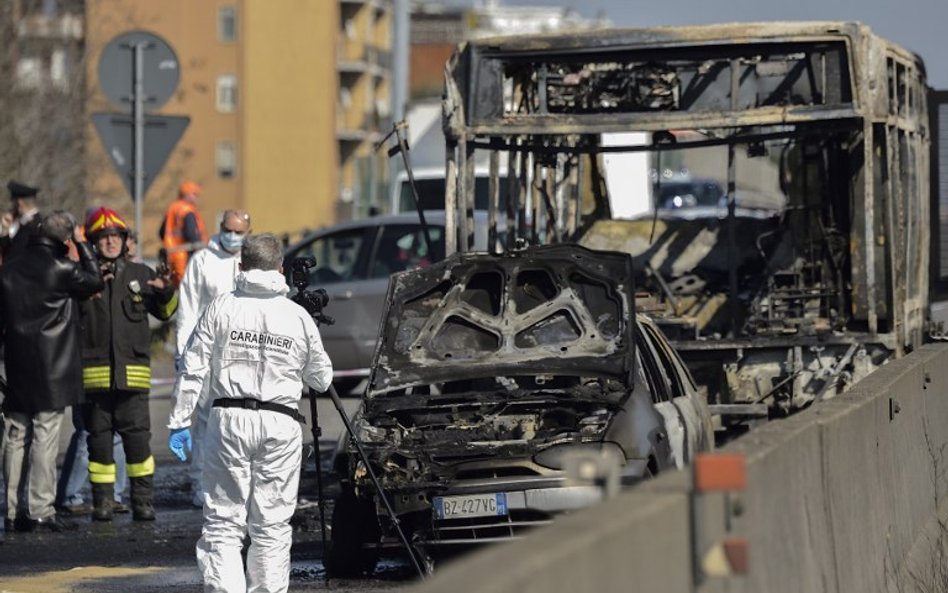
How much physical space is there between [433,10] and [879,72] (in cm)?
11208

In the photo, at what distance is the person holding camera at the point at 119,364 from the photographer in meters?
12.6

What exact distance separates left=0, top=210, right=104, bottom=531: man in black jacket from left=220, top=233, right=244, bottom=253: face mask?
2.74ft

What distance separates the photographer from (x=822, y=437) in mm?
6719

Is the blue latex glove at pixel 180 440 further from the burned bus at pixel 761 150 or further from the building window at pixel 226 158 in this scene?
the building window at pixel 226 158

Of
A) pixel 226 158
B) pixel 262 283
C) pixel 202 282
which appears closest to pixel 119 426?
pixel 202 282

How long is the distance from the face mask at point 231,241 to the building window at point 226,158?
67831 millimetres

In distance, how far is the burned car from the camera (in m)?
9.30

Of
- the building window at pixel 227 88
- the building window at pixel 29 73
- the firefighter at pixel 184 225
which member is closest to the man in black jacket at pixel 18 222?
the firefighter at pixel 184 225

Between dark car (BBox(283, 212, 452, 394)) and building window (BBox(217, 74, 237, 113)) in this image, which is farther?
building window (BBox(217, 74, 237, 113))

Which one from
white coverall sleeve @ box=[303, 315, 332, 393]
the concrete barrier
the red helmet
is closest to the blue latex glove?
white coverall sleeve @ box=[303, 315, 332, 393]

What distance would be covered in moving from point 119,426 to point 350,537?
10.4 feet

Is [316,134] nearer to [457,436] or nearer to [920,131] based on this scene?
[920,131]

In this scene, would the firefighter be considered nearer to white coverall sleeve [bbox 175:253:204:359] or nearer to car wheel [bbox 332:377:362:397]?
car wheel [bbox 332:377:362:397]

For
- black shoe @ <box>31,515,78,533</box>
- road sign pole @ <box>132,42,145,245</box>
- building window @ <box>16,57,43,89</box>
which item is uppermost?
building window @ <box>16,57,43,89</box>
